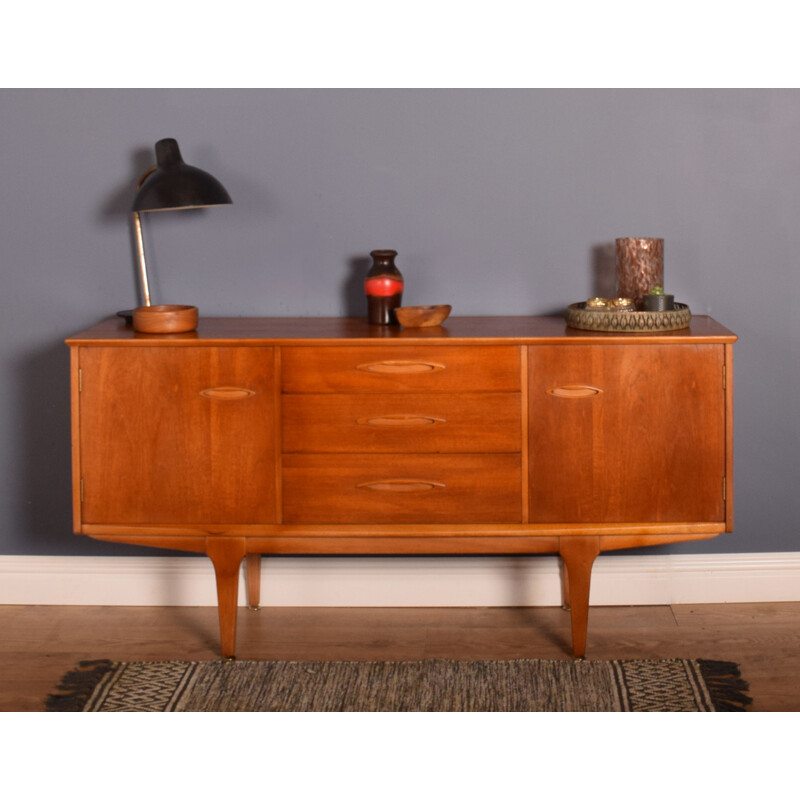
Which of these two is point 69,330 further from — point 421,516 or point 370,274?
point 421,516

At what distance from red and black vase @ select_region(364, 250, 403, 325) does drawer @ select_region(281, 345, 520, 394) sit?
0.23 metres

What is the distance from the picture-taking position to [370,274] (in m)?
2.97

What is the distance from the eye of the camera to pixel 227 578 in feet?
9.46

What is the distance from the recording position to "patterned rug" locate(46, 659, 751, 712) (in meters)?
2.68

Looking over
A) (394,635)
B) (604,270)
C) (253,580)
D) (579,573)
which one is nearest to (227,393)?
(253,580)

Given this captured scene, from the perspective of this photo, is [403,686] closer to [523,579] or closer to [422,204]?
[523,579]

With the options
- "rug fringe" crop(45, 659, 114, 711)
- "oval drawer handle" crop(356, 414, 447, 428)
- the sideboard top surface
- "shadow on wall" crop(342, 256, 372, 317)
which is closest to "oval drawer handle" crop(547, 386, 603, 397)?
the sideboard top surface

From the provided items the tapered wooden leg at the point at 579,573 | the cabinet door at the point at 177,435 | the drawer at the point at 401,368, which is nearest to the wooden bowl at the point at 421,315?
the drawer at the point at 401,368

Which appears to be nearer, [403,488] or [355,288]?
[403,488]

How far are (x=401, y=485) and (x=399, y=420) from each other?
17 cm

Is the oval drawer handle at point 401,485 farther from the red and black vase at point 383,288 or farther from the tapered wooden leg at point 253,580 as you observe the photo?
the tapered wooden leg at point 253,580

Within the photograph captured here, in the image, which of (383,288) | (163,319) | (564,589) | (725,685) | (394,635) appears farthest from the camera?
(564,589)

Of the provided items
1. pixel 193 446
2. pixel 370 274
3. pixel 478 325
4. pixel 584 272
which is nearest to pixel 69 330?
pixel 193 446

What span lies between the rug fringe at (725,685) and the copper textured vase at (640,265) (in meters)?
0.96
